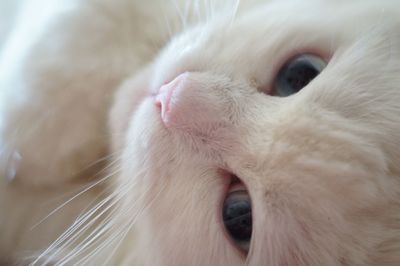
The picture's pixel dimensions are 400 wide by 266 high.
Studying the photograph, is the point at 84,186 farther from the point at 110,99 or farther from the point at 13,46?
the point at 13,46

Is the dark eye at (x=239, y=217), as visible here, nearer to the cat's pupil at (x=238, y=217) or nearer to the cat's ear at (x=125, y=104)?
the cat's pupil at (x=238, y=217)

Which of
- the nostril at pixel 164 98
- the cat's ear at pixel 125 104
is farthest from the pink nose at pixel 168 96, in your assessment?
the cat's ear at pixel 125 104

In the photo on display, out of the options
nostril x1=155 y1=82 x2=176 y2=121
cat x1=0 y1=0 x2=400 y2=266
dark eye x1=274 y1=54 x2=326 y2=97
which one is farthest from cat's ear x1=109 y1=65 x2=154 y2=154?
dark eye x1=274 y1=54 x2=326 y2=97

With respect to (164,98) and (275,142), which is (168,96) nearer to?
(164,98)

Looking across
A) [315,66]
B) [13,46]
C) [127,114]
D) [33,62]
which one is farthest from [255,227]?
[13,46]

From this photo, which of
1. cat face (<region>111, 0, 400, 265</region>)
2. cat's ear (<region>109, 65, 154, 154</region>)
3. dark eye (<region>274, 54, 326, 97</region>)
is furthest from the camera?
cat's ear (<region>109, 65, 154, 154</region>)

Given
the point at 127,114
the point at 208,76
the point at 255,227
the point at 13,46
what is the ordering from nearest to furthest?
the point at 255,227 → the point at 208,76 → the point at 127,114 → the point at 13,46

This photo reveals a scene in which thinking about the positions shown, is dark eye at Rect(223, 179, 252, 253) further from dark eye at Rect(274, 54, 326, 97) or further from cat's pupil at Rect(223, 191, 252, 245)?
dark eye at Rect(274, 54, 326, 97)
